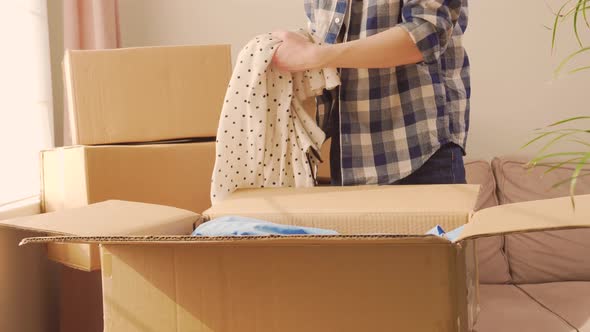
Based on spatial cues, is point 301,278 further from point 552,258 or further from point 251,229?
point 552,258

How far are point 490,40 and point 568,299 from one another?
103 centimetres

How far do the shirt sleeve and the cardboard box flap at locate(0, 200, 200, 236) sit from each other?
48 centimetres

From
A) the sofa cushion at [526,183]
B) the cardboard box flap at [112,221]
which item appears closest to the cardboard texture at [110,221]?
the cardboard box flap at [112,221]

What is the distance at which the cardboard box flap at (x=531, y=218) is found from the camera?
1.69ft

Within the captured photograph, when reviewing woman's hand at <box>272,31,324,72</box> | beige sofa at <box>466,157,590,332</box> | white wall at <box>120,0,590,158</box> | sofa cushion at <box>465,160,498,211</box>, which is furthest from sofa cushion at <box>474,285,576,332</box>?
woman's hand at <box>272,31,324,72</box>

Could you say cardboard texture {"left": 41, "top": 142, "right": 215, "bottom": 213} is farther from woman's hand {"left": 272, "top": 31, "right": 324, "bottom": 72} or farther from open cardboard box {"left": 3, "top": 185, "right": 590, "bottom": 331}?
open cardboard box {"left": 3, "top": 185, "right": 590, "bottom": 331}

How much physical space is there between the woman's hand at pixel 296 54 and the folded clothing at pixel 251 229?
386 mm

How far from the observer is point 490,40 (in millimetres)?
2473

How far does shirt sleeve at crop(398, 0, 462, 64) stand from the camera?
1.07 meters

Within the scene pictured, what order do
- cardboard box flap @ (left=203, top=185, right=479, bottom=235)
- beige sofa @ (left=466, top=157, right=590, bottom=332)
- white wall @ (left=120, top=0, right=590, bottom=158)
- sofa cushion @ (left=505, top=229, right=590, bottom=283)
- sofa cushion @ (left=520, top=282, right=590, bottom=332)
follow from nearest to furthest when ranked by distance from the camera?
1. cardboard box flap @ (left=203, top=185, right=479, bottom=235)
2. sofa cushion @ (left=520, top=282, right=590, bottom=332)
3. beige sofa @ (left=466, top=157, right=590, bottom=332)
4. sofa cushion @ (left=505, top=229, right=590, bottom=283)
5. white wall @ (left=120, top=0, right=590, bottom=158)

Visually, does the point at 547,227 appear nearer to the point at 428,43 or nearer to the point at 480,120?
the point at 428,43

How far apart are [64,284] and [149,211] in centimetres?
99

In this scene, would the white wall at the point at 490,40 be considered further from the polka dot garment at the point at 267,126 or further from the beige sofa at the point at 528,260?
the polka dot garment at the point at 267,126

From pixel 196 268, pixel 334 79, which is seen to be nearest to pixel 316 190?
pixel 334 79
